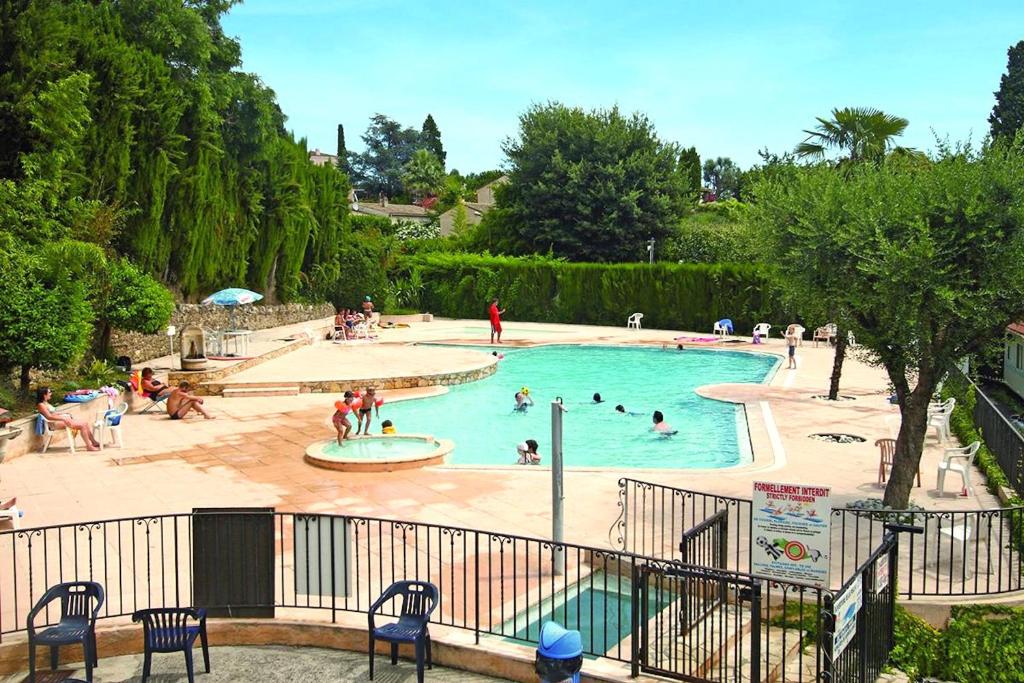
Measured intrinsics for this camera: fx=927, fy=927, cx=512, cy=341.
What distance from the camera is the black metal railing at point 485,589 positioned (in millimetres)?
7602

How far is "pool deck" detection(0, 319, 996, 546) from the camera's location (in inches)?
485

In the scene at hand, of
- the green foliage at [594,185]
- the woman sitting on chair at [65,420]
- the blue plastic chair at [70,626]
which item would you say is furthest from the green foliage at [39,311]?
the green foliage at [594,185]

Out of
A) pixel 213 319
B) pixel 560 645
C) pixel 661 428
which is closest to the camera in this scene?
pixel 560 645

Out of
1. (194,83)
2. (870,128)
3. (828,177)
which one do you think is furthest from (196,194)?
(828,177)

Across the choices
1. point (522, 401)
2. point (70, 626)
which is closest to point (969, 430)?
point (522, 401)

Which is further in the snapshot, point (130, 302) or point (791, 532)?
point (130, 302)

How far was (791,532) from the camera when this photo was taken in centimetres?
848

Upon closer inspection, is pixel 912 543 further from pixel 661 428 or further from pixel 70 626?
pixel 661 428

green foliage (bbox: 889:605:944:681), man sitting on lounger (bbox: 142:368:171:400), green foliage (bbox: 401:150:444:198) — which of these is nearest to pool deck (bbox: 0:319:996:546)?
man sitting on lounger (bbox: 142:368:171:400)

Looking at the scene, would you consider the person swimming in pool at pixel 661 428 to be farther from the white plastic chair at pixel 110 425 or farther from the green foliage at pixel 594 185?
the green foliage at pixel 594 185

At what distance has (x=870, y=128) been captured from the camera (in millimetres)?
25141

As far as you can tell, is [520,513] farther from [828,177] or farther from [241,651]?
[828,177]

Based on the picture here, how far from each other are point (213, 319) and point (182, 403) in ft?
47.3

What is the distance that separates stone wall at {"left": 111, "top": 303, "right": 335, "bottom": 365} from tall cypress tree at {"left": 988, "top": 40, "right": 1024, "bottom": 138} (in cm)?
4138
